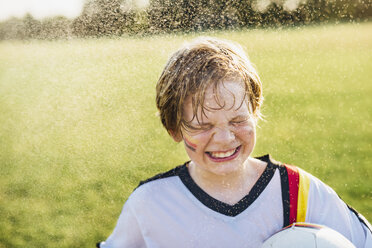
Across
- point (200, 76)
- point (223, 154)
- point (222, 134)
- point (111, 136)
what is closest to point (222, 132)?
point (222, 134)

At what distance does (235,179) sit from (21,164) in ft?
11.6

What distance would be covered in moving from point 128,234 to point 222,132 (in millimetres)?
584

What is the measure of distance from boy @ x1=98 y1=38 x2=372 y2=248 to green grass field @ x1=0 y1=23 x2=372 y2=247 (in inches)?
54.9

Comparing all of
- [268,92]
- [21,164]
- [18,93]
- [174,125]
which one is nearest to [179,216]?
[174,125]

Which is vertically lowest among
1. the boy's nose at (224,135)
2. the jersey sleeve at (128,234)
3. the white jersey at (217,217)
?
the jersey sleeve at (128,234)

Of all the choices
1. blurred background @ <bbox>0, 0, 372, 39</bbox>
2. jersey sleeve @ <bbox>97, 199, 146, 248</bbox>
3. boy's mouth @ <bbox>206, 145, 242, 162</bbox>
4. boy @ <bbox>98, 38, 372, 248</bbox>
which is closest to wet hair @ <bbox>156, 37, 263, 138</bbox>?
boy @ <bbox>98, 38, 372, 248</bbox>

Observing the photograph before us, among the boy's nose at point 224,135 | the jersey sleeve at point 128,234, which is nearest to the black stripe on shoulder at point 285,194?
the boy's nose at point 224,135

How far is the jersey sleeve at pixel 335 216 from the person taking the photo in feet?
5.73

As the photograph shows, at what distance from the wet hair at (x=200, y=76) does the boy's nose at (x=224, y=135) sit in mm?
99

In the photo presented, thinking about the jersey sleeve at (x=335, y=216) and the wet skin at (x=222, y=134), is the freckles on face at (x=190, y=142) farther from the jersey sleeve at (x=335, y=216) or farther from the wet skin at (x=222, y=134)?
the jersey sleeve at (x=335, y=216)

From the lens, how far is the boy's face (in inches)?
65.0

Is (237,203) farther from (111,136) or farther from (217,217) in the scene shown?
(111,136)

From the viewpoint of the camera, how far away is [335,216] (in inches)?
69.0

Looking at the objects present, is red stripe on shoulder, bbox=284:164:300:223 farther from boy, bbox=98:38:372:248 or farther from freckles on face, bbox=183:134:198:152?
freckles on face, bbox=183:134:198:152
